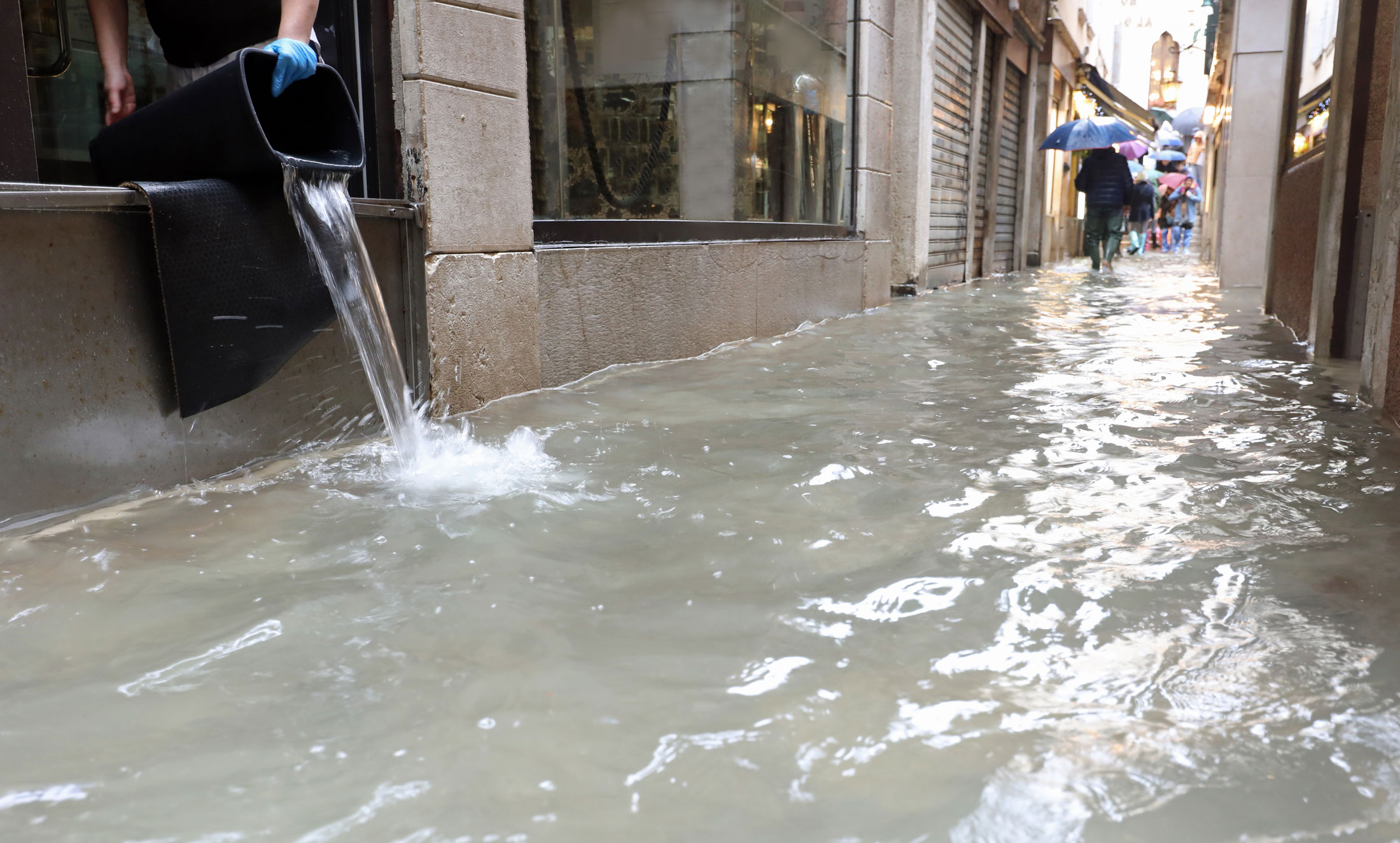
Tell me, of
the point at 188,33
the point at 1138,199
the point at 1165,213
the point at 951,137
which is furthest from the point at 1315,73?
the point at 1165,213

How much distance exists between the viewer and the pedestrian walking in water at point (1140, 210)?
26.0 meters

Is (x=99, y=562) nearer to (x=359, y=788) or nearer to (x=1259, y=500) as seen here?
(x=359, y=788)

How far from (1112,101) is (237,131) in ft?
85.8

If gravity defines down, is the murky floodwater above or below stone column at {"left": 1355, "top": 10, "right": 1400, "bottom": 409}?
below

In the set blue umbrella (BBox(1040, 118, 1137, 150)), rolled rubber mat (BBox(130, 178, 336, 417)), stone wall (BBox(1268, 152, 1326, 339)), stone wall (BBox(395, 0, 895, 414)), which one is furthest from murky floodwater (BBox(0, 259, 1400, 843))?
blue umbrella (BBox(1040, 118, 1137, 150))

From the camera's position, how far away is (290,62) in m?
3.06

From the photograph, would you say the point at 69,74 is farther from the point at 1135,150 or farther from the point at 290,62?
the point at 1135,150

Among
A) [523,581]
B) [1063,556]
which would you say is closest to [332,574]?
[523,581]

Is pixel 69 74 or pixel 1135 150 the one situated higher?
pixel 1135 150

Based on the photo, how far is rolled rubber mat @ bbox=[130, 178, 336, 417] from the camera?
117 inches

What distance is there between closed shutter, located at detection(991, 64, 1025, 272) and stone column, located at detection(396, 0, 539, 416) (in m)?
12.6

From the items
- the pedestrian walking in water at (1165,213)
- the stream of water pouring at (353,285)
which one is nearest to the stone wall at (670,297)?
the stream of water pouring at (353,285)

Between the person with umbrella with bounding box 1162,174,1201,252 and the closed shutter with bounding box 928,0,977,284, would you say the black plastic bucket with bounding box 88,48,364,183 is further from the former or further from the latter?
the person with umbrella with bounding box 1162,174,1201,252

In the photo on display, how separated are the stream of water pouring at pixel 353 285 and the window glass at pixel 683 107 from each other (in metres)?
1.37
